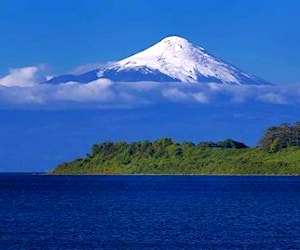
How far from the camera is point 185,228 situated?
71.6 metres

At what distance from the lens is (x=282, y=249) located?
5853 cm

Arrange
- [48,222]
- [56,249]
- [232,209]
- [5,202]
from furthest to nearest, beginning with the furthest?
[5,202]
[232,209]
[48,222]
[56,249]

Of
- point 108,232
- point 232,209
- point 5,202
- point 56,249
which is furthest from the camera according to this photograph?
point 5,202

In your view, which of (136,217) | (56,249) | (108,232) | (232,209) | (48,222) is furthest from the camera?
(232,209)

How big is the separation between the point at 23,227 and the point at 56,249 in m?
14.4

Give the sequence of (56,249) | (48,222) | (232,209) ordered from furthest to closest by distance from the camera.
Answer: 1. (232,209)
2. (48,222)
3. (56,249)

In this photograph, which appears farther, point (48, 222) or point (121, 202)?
point (121, 202)

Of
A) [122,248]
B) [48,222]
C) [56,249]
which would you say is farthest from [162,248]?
[48,222]

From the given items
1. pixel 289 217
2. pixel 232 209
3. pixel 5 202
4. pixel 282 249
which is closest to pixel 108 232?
pixel 282 249

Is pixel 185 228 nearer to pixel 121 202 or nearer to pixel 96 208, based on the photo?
pixel 96 208

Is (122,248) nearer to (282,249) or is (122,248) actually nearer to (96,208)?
(282,249)

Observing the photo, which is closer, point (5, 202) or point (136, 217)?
point (136, 217)

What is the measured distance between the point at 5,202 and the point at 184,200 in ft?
69.1

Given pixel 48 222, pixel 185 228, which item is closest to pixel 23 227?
pixel 48 222
